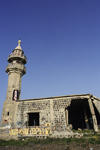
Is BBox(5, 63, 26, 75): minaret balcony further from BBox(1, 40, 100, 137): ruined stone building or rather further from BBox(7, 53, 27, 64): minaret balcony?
BBox(1, 40, 100, 137): ruined stone building

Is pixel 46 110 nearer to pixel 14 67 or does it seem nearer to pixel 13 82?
pixel 13 82

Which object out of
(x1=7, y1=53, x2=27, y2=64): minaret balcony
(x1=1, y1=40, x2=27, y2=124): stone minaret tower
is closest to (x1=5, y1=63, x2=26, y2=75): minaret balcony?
(x1=1, y1=40, x2=27, y2=124): stone minaret tower

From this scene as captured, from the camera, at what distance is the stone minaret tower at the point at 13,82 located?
686 inches

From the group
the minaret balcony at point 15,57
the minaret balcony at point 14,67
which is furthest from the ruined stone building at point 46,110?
the minaret balcony at point 15,57

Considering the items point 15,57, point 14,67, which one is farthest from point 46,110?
point 15,57

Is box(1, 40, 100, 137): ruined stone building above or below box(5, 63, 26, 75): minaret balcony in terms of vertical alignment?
below

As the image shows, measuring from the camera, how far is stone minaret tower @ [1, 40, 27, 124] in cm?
1742

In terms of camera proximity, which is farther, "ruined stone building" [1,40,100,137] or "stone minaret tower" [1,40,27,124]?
"stone minaret tower" [1,40,27,124]

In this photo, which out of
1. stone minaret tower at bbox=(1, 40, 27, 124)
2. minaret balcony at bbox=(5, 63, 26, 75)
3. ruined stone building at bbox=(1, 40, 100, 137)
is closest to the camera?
ruined stone building at bbox=(1, 40, 100, 137)

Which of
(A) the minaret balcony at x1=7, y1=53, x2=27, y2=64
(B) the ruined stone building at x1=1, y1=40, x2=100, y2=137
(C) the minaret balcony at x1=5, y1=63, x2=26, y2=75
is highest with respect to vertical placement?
(A) the minaret balcony at x1=7, y1=53, x2=27, y2=64

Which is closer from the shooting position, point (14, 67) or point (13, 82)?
point (13, 82)

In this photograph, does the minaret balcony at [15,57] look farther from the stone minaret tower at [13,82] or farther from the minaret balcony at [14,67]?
the minaret balcony at [14,67]

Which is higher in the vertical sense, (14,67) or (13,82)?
(14,67)

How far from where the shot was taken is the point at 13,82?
68.6 ft
